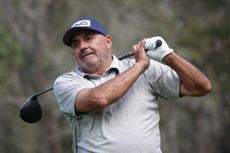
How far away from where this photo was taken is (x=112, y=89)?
4934mm

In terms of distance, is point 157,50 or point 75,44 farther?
point 75,44

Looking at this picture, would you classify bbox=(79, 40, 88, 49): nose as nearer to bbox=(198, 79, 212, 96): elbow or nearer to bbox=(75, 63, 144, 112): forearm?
bbox=(75, 63, 144, 112): forearm

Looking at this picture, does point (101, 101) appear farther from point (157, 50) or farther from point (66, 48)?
point (66, 48)

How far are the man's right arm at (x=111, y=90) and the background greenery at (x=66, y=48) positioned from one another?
59.8 ft

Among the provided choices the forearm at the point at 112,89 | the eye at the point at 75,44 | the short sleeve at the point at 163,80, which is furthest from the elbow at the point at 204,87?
the eye at the point at 75,44

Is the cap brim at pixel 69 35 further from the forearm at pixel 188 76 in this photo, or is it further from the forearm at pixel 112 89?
the forearm at pixel 188 76

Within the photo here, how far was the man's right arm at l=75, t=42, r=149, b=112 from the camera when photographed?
4926 millimetres

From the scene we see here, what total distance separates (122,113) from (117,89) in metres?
0.22

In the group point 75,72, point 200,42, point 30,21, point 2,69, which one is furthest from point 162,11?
point 75,72

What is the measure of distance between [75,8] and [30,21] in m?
1.67

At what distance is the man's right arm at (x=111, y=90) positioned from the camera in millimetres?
4926

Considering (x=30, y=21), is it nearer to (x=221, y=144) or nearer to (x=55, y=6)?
(x=55, y=6)

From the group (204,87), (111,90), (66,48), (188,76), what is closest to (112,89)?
(111,90)

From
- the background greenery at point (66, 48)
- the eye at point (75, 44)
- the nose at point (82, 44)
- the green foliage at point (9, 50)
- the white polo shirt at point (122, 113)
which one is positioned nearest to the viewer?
the white polo shirt at point (122, 113)
